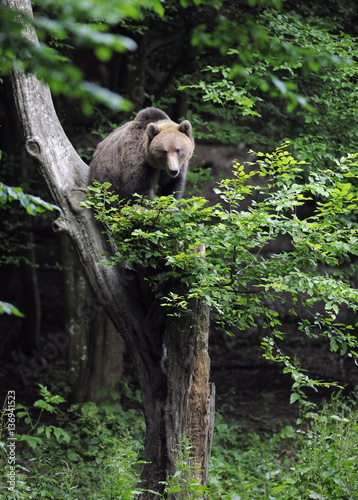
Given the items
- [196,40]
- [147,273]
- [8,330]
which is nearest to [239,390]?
[8,330]

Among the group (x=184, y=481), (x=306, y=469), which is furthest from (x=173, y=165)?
(x=306, y=469)

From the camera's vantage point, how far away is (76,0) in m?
1.51

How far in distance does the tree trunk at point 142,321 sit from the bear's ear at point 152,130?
28.8 inches

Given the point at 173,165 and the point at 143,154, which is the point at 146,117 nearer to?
the point at 143,154

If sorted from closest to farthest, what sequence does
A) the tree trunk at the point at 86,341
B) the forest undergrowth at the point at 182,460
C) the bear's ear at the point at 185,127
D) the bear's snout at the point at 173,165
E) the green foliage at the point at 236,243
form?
the green foliage at the point at 236,243, the forest undergrowth at the point at 182,460, the bear's snout at the point at 173,165, the bear's ear at the point at 185,127, the tree trunk at the point at 86,341

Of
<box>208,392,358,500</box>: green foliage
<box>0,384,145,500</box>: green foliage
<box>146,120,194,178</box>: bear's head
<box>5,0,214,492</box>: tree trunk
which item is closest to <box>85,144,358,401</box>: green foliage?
<box>5,0,214,492</box>: tree trunk

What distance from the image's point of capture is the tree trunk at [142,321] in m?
4.73

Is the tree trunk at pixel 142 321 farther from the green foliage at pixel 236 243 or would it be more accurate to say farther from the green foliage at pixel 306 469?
the green foliage at pixel 306 469

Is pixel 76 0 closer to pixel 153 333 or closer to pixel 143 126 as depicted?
pixel 153 333

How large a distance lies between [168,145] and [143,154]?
0.27 metres

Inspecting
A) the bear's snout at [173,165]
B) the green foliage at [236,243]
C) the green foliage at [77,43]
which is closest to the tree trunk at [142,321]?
the green foliage at [236,243]

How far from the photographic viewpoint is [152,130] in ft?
17.7

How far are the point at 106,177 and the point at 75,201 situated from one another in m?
0.50

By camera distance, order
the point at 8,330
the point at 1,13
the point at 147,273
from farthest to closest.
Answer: the point at 8,330 < the point at 147,273 < the point at 1,13
